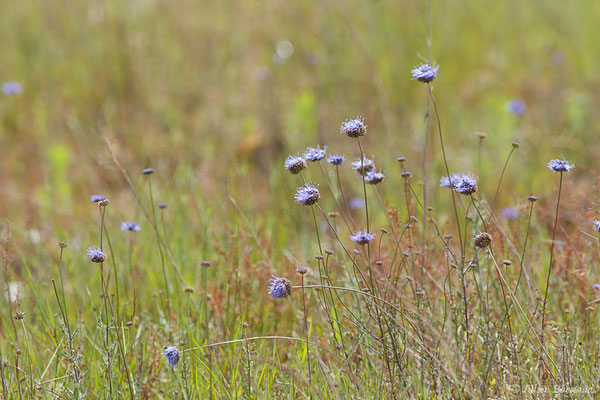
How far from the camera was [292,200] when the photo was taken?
11.5 feet

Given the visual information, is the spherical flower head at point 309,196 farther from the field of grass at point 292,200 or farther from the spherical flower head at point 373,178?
the spherical flower head at point 373,178

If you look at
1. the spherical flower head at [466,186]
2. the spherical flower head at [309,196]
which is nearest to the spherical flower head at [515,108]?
the spherical flower head at [466,186]

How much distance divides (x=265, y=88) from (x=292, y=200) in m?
1.93

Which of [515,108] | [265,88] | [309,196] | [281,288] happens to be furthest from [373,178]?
[265,88]

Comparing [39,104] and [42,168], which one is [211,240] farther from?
[39,104]

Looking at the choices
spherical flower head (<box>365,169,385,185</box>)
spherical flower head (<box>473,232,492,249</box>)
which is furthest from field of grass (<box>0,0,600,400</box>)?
spherical flower head (<box>365,169,385,185</box>)

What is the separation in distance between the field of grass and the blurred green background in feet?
0.08

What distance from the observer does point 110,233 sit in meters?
3.25

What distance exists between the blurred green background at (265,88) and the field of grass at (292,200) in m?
0.02

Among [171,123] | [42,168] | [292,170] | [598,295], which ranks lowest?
[598,295]

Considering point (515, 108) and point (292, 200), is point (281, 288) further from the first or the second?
point (515, 108)

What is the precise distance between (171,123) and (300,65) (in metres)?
1.33

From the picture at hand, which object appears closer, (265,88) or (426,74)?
(426,74)

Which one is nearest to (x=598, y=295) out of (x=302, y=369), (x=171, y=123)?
(x=302, y=369)
